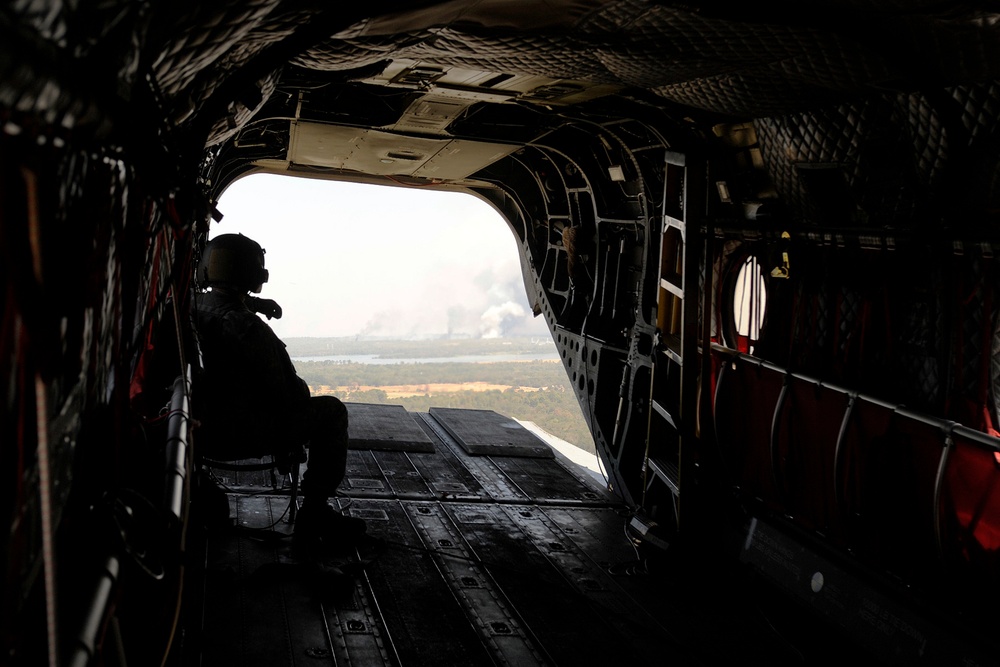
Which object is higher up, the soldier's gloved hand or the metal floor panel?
the soldier's gloved hand

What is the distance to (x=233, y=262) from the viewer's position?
511cm

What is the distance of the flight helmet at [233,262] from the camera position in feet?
16.7

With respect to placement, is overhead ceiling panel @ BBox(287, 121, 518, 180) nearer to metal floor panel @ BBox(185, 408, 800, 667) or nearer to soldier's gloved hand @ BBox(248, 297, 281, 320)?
soldier's gloved hand @ BBox(248, 297, 281, 320)

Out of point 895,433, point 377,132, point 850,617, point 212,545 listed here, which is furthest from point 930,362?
point 377,132

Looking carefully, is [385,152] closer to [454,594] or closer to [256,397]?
[256,397]

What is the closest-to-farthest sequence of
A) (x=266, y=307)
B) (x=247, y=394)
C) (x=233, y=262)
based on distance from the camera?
(x=247, y=394) < (x=233, y=262) < (x=266, y=307)

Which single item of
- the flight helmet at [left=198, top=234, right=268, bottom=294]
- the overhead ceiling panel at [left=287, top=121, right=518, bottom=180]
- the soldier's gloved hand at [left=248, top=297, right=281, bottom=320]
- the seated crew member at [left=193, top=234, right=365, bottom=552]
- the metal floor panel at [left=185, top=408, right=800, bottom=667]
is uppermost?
the overhead ceiling panel at [left=287, top=121, right=518, bottom=180]

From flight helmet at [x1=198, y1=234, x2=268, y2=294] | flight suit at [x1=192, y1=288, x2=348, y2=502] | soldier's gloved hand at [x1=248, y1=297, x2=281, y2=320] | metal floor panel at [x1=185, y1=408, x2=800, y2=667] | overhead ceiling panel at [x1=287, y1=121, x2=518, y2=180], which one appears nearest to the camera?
metal floor panel at [x1=185, y1=408, x2=800, y2=667]

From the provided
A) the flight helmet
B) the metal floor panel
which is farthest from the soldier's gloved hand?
the metal floor panel

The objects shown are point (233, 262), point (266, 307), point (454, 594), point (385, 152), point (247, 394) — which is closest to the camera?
point (454, 594)

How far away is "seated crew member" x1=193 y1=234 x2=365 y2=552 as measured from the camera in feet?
15.8

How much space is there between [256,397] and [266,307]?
2.28 ft

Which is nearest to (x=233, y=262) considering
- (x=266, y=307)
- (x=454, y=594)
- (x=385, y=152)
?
(x=266, y=307)

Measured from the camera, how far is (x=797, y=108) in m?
4.35
